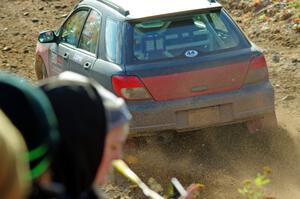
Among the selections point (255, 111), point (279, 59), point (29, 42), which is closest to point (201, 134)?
point (255, 111)

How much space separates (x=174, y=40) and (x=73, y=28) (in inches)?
81.0

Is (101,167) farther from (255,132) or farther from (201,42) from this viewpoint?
(255,132)

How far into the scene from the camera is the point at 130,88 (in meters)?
6.99

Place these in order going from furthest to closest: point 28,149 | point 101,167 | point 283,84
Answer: point 283,84 < point 101,167 < point 28,149

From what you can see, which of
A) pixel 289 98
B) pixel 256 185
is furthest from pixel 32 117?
pixel 289 98

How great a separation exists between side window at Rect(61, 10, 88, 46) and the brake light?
2480 millimetres

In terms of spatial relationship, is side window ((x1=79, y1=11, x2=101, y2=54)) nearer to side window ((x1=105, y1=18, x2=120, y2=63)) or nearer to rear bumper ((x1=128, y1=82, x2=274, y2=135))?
side window ((x1=105, y1=18, x2=120, y2=63))

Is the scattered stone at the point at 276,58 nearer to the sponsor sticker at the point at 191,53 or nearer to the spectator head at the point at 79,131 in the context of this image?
the sponsor sticker at the point at 191,53

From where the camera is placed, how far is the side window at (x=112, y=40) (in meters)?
7.34

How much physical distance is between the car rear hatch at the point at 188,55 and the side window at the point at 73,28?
150 centimetres

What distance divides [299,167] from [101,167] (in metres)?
5.35

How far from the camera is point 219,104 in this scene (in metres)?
7.02

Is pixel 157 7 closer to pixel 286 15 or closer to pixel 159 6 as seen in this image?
pixel 159 6

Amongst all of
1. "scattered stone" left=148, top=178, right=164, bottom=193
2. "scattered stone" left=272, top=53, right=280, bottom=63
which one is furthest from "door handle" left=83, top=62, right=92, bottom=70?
"scattered stone" left=272, top=53, right=280, bottom=63
